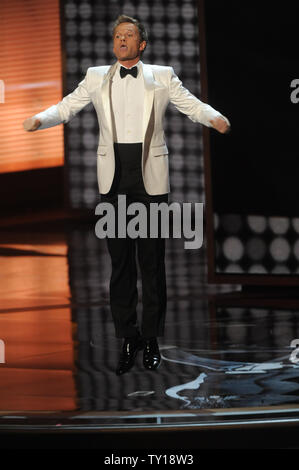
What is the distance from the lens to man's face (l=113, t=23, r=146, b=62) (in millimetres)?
3938

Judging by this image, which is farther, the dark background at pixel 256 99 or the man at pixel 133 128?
the dark background at pixel 256 99

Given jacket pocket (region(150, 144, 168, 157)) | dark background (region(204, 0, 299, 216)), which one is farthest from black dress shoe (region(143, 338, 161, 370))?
dark background (region(204, 0, 299, 216))

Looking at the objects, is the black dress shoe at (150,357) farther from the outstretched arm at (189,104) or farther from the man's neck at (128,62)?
the man's neck at (128,62)

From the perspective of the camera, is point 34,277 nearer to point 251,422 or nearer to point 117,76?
point 117,76

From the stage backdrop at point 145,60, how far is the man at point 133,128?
6.61 m

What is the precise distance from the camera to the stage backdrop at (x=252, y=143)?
20.6 feet

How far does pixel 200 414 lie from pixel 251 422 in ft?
0.60

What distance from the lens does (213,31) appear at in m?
6.41

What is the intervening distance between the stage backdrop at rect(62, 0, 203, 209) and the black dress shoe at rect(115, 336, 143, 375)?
6.54 metres

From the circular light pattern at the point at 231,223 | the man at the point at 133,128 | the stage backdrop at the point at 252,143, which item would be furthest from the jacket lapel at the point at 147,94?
the circular light pattern at the point at 231,223

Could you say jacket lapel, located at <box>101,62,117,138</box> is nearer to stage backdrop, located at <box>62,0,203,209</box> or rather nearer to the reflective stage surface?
the reflective stage surface

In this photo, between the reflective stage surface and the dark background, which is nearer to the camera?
the reflective stage surface

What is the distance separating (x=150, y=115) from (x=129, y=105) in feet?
0.31

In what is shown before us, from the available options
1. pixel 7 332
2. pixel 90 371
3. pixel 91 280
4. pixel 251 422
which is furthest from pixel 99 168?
pixel 91 280
